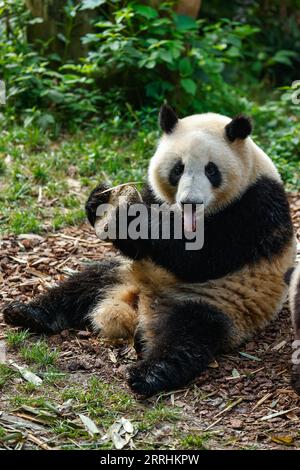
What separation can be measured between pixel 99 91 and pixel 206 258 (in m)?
4.50

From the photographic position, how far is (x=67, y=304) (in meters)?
5.99

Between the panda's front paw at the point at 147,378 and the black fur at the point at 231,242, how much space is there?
0.80 m

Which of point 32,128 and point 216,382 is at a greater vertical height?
point 32,128

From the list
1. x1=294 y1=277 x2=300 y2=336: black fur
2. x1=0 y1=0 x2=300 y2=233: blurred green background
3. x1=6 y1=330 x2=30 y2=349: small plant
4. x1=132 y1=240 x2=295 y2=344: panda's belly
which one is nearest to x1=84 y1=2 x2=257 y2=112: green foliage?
x1=0 y1=0 x2=300 y2=233: blurred green background

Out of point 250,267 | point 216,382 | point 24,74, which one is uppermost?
point 24,74

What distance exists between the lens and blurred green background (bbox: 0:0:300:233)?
328 inches

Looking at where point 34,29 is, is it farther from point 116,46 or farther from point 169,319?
point 169,319

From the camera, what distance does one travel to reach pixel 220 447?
177 inches

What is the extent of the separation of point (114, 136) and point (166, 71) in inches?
42.4

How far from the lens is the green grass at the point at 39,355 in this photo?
17.6 ft

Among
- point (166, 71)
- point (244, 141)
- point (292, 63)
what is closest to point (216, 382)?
point (244, 141)

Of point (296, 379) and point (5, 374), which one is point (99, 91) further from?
point (296, 379)

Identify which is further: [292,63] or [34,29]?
[292,63]

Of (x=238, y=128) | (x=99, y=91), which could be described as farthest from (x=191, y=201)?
(x=99, y=91)
